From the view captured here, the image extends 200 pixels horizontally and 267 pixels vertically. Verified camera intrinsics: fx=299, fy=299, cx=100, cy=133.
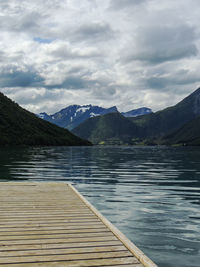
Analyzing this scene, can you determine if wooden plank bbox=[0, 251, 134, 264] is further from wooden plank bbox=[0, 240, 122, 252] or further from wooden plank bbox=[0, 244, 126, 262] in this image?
wooden plank bbox=[0, 240, 122, 252]

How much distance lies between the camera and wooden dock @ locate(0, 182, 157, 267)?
26.5ft

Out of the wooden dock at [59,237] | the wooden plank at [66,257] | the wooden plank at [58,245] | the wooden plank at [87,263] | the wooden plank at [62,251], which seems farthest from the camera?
the wooden plank at [58,245]

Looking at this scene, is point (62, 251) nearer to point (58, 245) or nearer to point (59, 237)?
point (58, 245)

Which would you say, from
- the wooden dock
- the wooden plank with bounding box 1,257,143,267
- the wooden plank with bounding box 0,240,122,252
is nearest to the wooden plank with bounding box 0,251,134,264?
the wooden dock

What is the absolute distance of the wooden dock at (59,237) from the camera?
8078 mm

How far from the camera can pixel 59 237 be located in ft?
33.0

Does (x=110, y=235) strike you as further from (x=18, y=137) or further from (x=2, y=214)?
(x=18, y=137)

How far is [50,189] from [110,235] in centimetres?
1174

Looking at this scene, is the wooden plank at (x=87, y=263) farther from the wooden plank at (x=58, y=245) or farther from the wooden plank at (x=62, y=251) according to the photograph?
the wooden plank at (x=58, y=245)

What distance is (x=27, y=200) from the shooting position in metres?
16.9

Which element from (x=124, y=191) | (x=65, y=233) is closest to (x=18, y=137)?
(x=124, y=191)

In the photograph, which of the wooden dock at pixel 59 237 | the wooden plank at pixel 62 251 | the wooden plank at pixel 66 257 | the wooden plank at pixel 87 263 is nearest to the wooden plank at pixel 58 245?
the wooden dock at pixel 59 237

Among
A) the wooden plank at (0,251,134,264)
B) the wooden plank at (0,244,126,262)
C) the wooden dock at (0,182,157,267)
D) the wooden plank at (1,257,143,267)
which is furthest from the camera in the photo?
the wooden plank at (0,244,126,262)

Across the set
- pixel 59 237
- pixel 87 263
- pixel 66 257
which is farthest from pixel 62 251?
pixel 59 237
